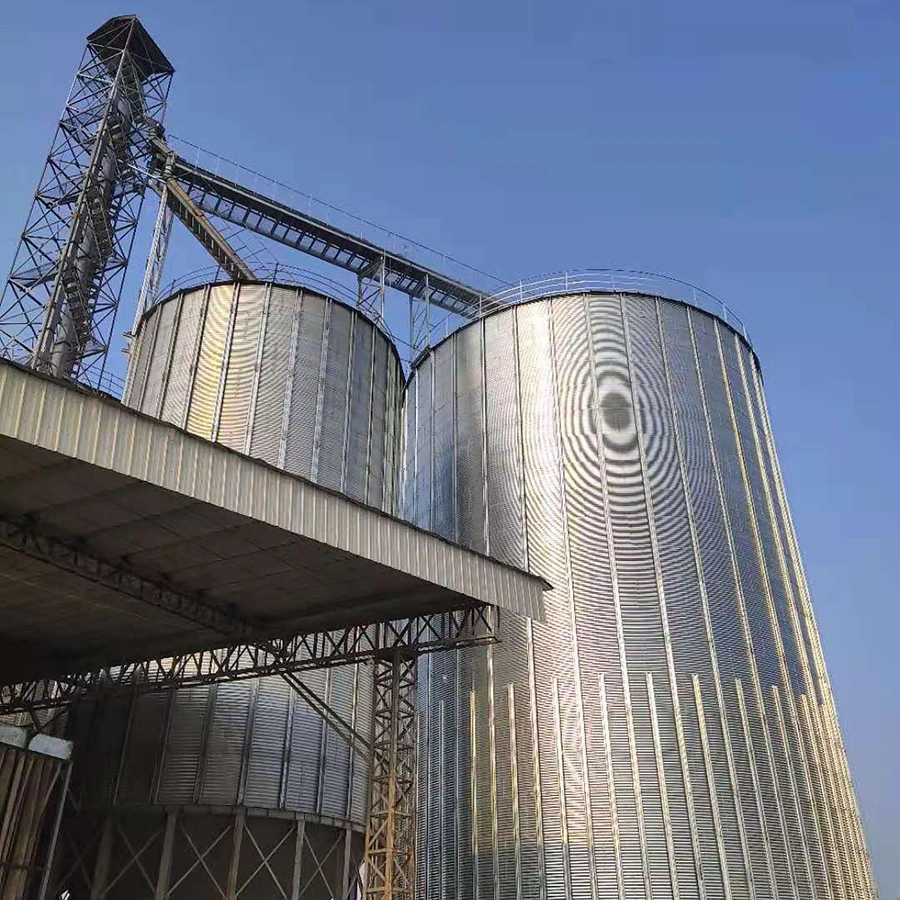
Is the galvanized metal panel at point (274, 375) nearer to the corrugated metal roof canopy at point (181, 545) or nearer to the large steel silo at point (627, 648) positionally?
the corrugated metal roof canopy at point (181, 545)

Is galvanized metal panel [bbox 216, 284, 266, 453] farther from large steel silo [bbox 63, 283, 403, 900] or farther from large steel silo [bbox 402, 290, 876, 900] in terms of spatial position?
large steel silo [bbox 402, 290, 876, 900]

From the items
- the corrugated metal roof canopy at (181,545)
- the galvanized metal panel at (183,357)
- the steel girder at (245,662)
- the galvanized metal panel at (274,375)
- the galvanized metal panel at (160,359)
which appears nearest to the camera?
the corrugated metal roof canopy at (181,545)

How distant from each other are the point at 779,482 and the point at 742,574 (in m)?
6.99

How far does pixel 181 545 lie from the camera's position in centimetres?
2217

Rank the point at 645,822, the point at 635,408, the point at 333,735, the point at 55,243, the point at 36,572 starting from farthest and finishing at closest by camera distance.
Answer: the point at 55,243
the point at 635,408
the point at 333,735
the point at 645,822
the point at 36,572

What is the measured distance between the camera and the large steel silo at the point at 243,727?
2662 centimetres

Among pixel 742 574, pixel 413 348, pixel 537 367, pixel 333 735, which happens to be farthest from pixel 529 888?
pixel 413 348

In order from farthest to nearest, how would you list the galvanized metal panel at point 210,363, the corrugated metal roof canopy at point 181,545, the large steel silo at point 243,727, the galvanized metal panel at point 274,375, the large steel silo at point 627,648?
1. the galvanized metal panel at point 210,363
2. the galvanized metal panel at point 274,375
3. the large steel silo at point 627,648
4. the large steel silo at point 243,727
5. the corrugated metal roof canopy at point 181,545

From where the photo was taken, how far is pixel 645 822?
27047 mm

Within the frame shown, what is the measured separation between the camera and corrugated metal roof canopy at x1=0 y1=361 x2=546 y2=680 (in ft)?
57.4

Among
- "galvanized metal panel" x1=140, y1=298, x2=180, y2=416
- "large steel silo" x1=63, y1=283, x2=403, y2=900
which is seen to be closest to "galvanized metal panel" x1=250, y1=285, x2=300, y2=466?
"large steel silo" x1=63, y1=283, x2=403, y2=900

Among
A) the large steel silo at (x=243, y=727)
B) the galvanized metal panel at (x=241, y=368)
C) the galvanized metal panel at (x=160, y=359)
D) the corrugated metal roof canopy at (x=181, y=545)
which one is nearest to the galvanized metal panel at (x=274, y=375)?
the large steel silo at (x=243, y=727)

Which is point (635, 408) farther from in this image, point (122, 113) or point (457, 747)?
point (122, 113)

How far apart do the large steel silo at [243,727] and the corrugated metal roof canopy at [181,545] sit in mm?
968
